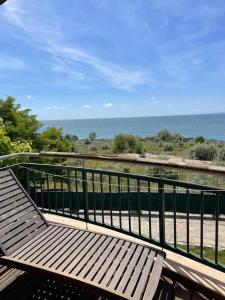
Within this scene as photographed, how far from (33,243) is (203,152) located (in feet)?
61.7

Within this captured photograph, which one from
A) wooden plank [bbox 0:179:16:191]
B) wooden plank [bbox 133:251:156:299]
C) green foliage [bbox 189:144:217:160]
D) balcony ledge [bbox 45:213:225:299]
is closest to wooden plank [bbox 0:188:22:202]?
wooden plank [bbox 0:179:16:191]

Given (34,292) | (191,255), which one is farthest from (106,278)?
(191,255)

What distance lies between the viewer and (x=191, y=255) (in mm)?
2855

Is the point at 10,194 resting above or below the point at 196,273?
above

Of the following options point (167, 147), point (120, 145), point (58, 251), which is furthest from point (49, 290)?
point (167, 147)

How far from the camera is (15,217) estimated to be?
10.4 feet

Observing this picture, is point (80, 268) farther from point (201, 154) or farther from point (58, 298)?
point (201, 154)

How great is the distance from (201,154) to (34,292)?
19.1 metres

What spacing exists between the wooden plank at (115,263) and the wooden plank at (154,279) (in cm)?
30

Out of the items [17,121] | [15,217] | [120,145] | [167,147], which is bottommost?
[167,147]

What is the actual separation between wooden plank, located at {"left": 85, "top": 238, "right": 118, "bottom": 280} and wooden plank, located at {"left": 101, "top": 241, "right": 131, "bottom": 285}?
10 cm

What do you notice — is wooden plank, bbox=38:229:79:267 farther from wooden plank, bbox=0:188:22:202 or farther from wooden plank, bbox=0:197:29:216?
wooden plank, bbox=0:188:22:202

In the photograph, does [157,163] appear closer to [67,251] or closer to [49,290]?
[67,251]

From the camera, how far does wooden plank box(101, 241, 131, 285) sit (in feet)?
7.29
